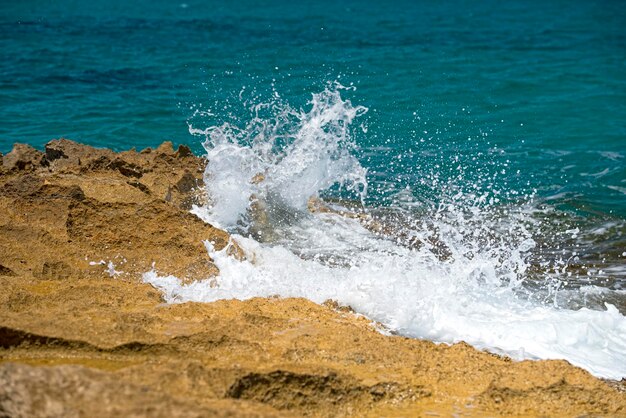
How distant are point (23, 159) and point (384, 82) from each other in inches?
325

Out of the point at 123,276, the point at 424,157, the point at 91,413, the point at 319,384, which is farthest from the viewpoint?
the point at 424,157

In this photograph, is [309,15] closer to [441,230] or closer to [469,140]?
[469,140]

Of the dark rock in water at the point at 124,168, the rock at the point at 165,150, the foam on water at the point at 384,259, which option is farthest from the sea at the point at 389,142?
the dark rock in water at the point at 124,168

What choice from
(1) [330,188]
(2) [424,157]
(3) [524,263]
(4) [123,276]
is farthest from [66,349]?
(2) [424,157]

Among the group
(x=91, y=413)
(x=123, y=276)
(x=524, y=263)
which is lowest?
(x=524, y=263)

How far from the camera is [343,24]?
21.2 metres

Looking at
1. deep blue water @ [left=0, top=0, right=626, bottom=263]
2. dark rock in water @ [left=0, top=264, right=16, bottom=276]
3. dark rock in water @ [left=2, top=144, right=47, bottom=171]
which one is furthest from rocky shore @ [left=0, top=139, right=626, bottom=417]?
deep blue water @ [left=0, top=0, right=626, bottom=263]

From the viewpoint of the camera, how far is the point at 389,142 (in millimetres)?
11469

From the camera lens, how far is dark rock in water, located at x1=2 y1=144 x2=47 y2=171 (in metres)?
7.75

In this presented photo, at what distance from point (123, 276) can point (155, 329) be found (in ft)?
4.95

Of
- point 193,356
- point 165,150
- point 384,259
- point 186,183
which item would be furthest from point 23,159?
point 193,356

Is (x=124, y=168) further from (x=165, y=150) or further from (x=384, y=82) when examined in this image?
(x=384, y=82)

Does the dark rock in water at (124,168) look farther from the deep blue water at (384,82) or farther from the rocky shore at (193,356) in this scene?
the deep blue water at (384,82)

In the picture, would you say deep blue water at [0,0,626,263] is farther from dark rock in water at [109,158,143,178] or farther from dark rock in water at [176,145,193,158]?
dark rock in water at [109,158,143,178]
